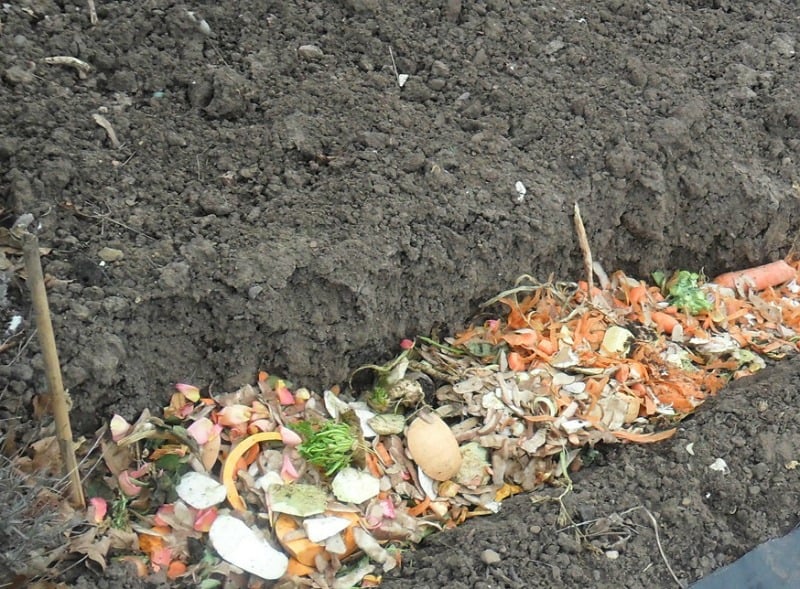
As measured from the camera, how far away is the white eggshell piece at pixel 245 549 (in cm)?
234

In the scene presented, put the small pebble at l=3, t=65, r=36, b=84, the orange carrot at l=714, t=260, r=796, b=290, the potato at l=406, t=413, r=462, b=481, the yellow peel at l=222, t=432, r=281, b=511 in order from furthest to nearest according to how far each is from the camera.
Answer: the orange carrot at l=714, t=260, r=796, b=290, the small pebble at l=3, t=65, r=36, b=84, the potato at l=406, t=413, r=462, b=481, the yellow peel at l=222, t=432, r=281, b=511

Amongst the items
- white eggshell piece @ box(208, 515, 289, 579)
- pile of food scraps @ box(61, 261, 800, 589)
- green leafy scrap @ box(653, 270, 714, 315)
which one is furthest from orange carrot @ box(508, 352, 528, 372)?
white eggshell piece @ box(208, 515, 289, 579)

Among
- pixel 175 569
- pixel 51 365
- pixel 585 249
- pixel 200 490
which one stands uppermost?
pixel 51 365

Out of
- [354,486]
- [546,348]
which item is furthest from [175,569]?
[546,348]

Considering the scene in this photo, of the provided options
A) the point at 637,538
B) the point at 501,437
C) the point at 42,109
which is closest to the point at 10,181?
the point at 42,109

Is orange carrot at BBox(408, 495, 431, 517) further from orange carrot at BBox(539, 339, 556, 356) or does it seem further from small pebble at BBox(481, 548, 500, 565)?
orange carrot at BBox(539, 339, 556, 356)

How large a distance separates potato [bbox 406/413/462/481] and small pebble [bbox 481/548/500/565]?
0.30 metres

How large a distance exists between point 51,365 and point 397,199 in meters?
1.30

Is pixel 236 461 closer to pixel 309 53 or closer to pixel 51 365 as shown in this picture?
pixel 51 365

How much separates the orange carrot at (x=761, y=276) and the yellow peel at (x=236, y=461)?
2079mm

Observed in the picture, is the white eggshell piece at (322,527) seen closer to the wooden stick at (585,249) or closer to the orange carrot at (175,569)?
the orange carrot at (175,569)

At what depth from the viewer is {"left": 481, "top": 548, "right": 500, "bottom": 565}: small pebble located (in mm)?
2473

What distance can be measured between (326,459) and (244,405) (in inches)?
12.5

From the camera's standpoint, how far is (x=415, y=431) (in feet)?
8.90
